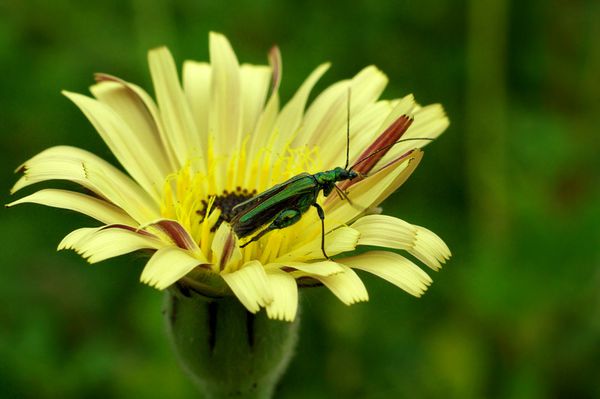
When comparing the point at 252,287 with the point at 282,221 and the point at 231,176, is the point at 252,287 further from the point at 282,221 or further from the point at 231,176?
the point at 231,176

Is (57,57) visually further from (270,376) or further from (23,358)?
(270,376)

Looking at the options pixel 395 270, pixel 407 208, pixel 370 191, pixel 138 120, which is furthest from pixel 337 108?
pixel 407 208

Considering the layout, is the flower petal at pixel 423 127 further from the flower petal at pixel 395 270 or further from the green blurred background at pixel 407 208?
the green blurred background at pixel 407 208

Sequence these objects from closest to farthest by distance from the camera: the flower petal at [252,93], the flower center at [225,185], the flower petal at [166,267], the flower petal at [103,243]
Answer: the flower petal at [166,267], the flower petal at [103,243], the flower center at [225,185], the flower petal at [252,93]

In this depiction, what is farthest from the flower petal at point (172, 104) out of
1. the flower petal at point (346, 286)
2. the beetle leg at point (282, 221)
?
the flower petal at point (346, 286)

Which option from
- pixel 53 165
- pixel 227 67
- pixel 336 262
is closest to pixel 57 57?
pixel 227 67

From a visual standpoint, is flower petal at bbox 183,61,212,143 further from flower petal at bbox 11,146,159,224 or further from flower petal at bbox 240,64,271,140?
flower petal at bbox 11,146,159,224

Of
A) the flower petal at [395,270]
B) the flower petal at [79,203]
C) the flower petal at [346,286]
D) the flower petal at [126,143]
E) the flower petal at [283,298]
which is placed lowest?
the flower petal at [283,298]
